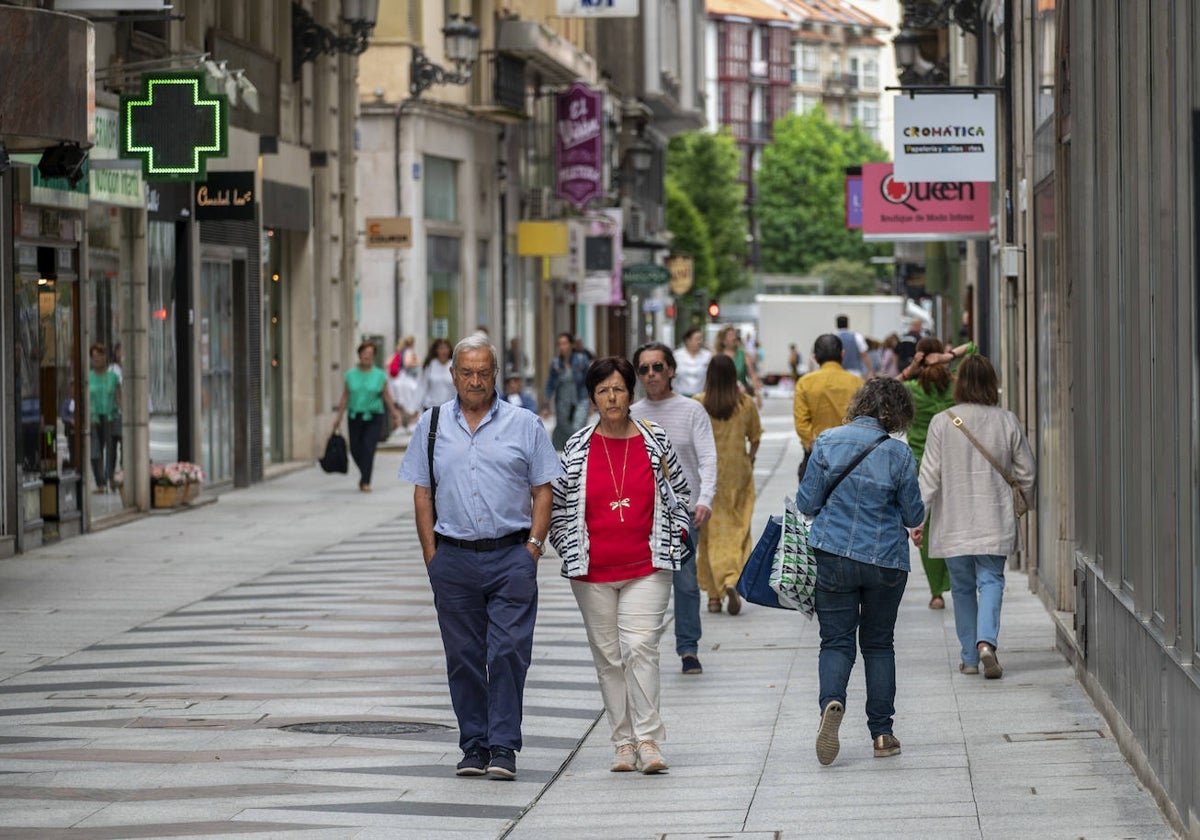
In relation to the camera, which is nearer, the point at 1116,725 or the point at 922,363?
the point at 1116,725

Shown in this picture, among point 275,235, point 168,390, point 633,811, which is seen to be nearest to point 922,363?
point 633,811

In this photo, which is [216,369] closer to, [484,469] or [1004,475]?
[1004,475]

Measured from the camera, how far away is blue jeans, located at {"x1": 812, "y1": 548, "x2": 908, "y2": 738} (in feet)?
30.9

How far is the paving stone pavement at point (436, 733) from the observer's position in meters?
8.23

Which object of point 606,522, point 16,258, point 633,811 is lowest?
point 633,811

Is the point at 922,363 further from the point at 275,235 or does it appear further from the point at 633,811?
the point at 275,235

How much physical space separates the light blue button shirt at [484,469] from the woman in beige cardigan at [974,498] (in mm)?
3356

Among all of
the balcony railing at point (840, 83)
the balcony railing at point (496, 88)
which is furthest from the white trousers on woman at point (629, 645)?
the balcony railing at point (840, 83)

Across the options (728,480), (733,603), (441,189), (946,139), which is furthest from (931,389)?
(441,189)

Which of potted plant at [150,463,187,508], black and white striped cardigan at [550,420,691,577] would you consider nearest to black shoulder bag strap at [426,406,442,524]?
black and white striped cardigan at [550,420,691,577]

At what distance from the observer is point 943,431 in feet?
39.6

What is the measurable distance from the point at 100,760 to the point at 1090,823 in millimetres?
4025

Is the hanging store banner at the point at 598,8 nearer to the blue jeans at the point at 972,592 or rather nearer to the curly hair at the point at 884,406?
the blue jeans at the point at 972,592

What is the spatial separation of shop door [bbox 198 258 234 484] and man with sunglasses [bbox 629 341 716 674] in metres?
13.4
